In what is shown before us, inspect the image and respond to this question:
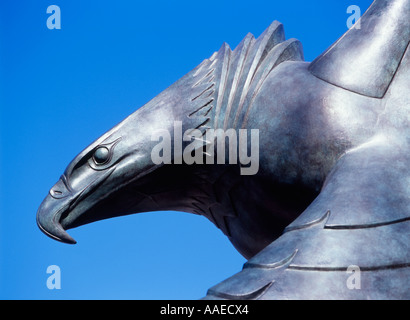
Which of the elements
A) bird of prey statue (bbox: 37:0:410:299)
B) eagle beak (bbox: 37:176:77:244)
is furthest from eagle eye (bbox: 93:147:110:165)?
eagle beak (bbox: 37:176:77:244)

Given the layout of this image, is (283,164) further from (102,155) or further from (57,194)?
(57,194)

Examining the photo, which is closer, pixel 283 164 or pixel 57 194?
pixel 283 164

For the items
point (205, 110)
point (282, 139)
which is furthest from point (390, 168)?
point (205, 110)

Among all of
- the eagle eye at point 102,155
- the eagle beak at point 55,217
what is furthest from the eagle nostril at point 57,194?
the eagle eye at point 102,155

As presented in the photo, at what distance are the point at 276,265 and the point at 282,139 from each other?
3.24 feet

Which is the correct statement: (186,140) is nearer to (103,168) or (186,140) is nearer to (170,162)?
(170,162)

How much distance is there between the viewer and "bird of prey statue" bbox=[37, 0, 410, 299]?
113 inches

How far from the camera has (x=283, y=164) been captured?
3635 mm

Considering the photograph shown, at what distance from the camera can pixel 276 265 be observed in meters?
2.89

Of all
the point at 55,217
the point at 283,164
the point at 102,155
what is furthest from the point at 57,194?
the point at 283,164

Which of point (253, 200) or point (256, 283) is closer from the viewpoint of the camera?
point (256, 283)

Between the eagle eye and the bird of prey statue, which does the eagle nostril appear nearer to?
the bird of prey statue
